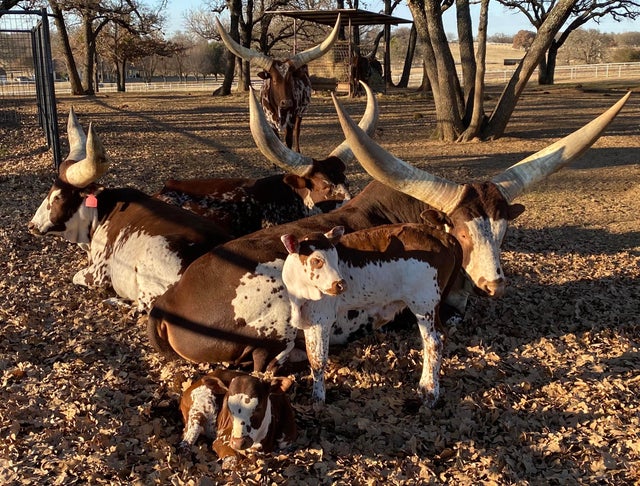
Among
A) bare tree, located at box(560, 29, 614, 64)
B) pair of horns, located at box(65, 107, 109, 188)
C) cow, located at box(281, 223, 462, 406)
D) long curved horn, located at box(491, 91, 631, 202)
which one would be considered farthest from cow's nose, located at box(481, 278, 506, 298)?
bare tree, located at box(560, 29, 614, 64)

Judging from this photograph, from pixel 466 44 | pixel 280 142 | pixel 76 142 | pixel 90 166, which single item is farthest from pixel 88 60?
pixel 90 166

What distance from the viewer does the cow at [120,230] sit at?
444 centimetres

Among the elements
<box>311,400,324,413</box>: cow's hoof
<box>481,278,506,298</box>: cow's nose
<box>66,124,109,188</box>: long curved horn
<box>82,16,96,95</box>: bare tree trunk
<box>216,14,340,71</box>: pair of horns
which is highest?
<box>82,16,96,95</box>: bare tree trunk

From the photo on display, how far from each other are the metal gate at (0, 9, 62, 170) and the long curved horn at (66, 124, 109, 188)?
175 inches

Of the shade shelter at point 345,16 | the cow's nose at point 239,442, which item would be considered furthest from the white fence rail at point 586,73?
the cow's nose at point 239,442

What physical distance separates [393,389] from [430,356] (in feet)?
1.20

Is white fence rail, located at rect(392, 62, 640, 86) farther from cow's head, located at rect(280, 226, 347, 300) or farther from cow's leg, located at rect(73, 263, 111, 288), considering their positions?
cow's head, located at rect(280, 226, 347, 300)

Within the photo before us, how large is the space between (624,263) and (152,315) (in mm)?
4179

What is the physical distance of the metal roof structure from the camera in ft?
62.7

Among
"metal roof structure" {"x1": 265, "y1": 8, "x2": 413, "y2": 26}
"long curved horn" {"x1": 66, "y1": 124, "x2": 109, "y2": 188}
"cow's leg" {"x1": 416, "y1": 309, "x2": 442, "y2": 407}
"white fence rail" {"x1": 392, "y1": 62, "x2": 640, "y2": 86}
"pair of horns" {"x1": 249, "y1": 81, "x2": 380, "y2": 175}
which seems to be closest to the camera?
"cow's leg" {"x1": 416, "y1": 309, "x2": 442, "y2": 407}

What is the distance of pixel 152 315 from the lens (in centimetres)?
382

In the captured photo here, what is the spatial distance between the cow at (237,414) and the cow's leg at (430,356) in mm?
741

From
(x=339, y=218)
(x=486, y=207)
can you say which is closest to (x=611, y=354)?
(x=486, y=207)

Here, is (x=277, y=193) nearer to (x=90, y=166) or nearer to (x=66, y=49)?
(x=90, y=166)
